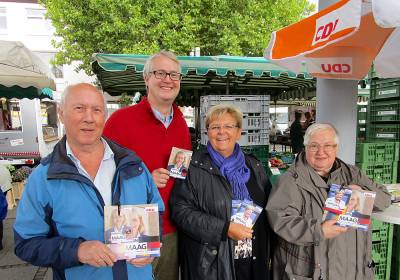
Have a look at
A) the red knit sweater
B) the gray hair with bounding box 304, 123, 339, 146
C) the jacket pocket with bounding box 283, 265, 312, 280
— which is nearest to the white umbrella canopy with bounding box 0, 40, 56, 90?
the red knit sweater

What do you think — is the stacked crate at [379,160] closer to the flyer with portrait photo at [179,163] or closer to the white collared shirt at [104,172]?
the flyer with portrait photo at [179,163]

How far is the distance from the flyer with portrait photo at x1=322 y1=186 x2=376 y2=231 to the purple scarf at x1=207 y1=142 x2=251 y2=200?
0.54 m

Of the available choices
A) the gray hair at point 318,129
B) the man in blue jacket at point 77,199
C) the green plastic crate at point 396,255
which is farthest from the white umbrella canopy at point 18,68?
the green plastic crate at point 396,255

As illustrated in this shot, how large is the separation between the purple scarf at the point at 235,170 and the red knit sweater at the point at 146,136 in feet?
1.08

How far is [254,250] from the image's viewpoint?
7.17 ft

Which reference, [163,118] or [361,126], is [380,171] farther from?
[163,118]

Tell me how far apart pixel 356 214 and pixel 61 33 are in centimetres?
1454

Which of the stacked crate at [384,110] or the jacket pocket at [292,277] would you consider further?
the stacked crate at [384,110]

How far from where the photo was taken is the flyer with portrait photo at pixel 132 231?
1.51m

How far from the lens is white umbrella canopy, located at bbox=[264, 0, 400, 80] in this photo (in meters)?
1.85

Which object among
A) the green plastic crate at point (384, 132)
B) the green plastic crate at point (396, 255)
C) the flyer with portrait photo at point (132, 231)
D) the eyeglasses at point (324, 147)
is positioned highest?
the eyeglasses at point (324, 147)

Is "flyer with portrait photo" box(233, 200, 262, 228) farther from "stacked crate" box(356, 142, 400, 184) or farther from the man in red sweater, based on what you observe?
"stacked crate" box(356, 142, 400, 184)

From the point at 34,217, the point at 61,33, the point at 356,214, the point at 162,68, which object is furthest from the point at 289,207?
the point at 61,33

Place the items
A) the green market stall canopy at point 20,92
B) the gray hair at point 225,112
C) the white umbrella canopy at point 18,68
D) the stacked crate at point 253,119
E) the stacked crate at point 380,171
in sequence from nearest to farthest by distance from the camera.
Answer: the gray hair at point 225,112 < the stacked crate at point 380,171 < the stacked crate at point 253,119 < the white umbrella canopy at point 18,68 < the green market stall canopy at point 20,92
